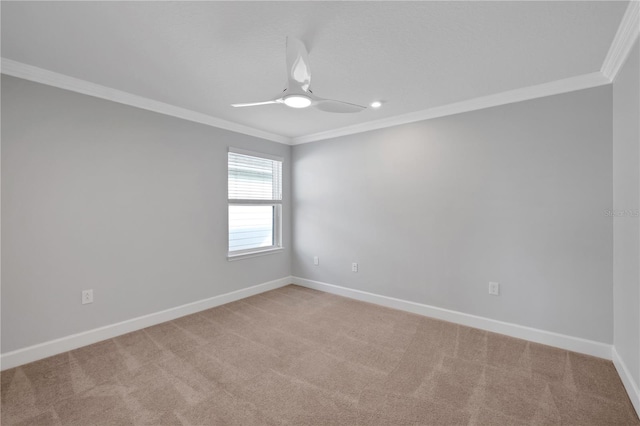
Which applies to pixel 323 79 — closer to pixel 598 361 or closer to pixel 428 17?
pixel 428 17

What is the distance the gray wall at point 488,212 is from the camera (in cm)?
248

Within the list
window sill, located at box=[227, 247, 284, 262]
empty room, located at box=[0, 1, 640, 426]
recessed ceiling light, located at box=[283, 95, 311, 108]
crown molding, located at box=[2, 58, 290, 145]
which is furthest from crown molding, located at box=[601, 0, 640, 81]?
window sill, located at box=[227, 247, 284, 262]

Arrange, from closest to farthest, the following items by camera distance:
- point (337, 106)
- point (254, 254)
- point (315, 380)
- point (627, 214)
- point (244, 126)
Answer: point (627, 214), point (315, 380), point (337, 106), point (244, 126), point (254, 254)

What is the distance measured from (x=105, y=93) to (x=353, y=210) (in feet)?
9.87

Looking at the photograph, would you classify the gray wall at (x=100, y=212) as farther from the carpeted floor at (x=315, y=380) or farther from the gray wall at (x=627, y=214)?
the gray wall at (x=627, y=214)

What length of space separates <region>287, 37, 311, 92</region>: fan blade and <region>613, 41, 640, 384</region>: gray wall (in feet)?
6.72

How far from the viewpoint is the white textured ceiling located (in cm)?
166

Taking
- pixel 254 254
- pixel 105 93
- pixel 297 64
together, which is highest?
pixel 105 93

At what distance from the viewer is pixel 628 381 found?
196cm

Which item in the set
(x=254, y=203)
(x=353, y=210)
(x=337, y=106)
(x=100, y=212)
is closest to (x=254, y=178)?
(x=254, y=203)

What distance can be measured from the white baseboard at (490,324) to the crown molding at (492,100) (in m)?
2.18

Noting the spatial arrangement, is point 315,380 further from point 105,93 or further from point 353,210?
point 105,93

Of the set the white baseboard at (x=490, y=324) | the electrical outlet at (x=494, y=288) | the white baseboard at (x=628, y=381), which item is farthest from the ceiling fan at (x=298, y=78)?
the white baseboard at (x=628, y=381)

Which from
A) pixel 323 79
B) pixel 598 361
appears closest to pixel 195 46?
pixel 323 79
